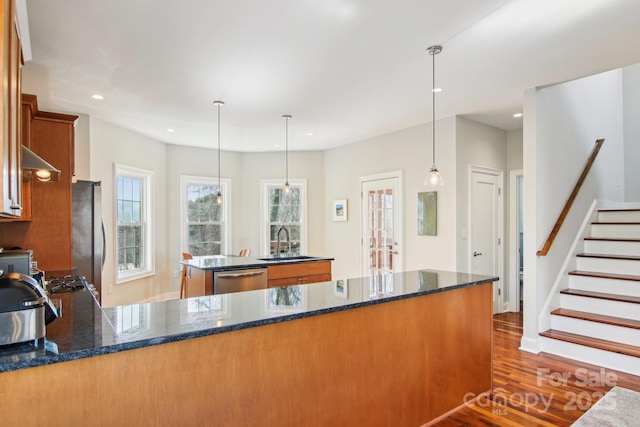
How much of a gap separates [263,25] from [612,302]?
4074 millimetres

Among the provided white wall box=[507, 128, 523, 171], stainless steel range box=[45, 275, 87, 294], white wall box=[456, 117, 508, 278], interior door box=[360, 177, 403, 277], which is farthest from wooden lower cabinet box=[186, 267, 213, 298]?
white wall box=[507, 128, 523, 171]

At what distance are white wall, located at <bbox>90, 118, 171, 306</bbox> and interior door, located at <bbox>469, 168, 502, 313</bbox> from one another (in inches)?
191

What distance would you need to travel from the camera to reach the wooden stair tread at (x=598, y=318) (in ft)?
11.0

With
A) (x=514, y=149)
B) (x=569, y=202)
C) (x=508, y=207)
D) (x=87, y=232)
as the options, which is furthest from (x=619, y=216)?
(x=87, y=232)

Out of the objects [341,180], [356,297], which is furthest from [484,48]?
[341,180]

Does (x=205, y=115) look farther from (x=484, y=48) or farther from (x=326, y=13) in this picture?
(x=484, y=48)

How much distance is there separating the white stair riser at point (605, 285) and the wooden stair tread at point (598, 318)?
1.07 feet

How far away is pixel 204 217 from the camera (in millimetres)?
6711

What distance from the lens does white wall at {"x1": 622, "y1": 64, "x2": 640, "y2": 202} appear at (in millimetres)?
5406

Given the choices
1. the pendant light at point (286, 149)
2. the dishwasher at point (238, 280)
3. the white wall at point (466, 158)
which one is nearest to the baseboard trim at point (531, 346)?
the white wall at point (466, 158)

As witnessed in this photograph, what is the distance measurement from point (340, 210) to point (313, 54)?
385cm

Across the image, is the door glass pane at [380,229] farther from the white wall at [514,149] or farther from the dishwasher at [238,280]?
the dishwasher at [238,280]

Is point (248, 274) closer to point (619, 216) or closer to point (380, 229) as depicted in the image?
point (380, 229)

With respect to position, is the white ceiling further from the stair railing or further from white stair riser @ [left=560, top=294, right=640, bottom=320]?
white stair riser @ [left=560, top=294, right=640, bottom=320]
